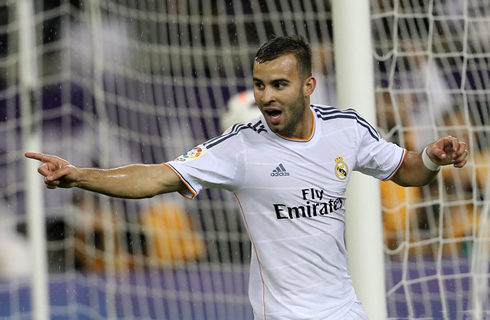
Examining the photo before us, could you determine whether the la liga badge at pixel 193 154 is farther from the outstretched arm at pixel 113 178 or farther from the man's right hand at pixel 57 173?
the man's right hand at pixel 57 173

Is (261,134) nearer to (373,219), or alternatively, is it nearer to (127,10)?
(373,219)

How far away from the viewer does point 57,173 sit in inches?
106

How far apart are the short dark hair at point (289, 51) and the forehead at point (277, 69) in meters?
0.02

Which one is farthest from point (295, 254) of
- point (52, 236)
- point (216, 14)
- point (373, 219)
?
point (52, 236)

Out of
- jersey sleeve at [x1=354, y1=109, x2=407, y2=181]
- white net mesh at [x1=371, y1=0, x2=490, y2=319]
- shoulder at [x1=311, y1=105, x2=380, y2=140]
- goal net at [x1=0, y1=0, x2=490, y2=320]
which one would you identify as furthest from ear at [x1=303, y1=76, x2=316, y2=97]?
goal net at [x1=0, y1=0, x2=490, y2=320]

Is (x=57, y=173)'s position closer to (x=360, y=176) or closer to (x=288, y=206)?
(x=288, y=206)

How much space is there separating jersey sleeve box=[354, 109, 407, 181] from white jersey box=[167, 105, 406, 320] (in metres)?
0.11

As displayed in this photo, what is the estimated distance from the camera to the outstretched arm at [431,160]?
323 cm

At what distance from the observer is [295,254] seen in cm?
327

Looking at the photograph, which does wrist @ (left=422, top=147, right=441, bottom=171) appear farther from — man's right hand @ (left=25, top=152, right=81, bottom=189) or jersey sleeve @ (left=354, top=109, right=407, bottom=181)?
man's right hand @ (left=25, top=152, right=81, bottom=189)

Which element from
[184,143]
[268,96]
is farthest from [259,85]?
[184,143]

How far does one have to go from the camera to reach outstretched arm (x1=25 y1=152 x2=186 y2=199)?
2.72 meters

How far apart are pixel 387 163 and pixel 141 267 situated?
584 cm

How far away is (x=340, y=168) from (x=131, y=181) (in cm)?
87
